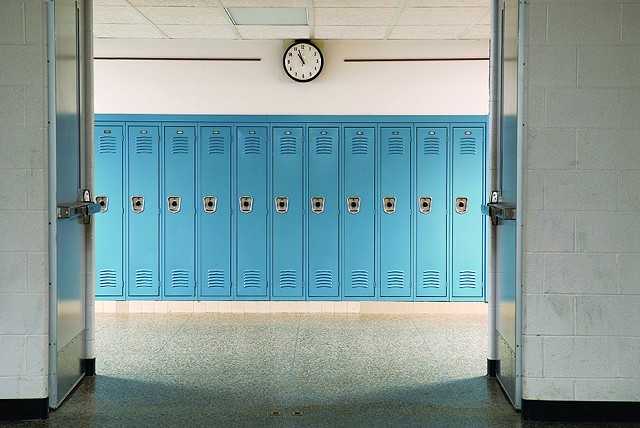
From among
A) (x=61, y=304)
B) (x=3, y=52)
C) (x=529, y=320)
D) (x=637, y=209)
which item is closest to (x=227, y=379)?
(x=61, y=304)

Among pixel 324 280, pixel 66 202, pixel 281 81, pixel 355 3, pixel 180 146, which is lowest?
pixel 324 280

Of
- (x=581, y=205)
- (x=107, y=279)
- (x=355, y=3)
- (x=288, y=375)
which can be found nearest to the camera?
(x=581, y=205)

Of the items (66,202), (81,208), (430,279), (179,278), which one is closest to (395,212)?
(430,279)

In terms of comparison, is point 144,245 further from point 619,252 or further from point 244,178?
point 619,252

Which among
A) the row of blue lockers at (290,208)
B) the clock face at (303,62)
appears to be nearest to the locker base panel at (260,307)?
the row of blue lockers at (290,208)

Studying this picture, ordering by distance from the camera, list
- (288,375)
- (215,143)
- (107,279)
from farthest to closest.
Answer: (107,279)
(215,143)
(288,375)

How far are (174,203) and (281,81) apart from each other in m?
1.60

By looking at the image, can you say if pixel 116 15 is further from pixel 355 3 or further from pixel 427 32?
pixel 427 32

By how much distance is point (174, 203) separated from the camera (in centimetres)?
724

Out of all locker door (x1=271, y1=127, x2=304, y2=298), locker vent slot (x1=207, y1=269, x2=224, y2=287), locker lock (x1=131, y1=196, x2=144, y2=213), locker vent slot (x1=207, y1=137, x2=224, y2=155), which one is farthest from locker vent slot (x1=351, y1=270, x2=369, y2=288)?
locker lock (x1=131, y1=196, x2=144, y2=213)

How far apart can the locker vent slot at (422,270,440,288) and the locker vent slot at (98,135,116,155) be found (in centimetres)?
326

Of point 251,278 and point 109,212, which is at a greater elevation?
point 109,212

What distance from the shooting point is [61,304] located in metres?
4.16

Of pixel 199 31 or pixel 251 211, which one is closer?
pixel 199 31
